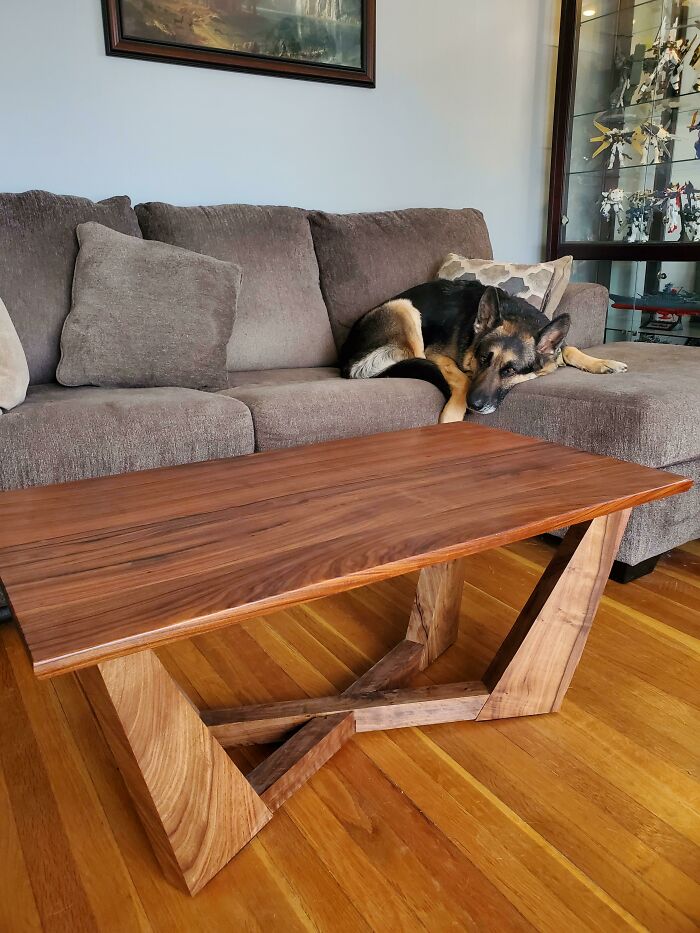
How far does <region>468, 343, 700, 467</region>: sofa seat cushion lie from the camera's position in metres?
1.77

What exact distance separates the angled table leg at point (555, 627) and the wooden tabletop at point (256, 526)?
0.10m

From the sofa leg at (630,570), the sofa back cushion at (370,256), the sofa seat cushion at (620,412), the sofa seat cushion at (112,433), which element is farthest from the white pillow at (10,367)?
the sofa leg at (630,570)

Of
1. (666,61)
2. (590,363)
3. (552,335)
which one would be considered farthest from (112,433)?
(666,61)

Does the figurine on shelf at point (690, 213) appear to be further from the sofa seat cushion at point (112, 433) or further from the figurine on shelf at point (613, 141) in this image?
the sofa seat cushion at point (112, 433)

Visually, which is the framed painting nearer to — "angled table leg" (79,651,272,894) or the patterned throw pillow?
the patterned throw pillow

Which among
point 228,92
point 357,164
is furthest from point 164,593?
point 357,164

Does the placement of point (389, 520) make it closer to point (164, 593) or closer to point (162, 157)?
point (164, 593)

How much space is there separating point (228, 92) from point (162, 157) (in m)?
0.37

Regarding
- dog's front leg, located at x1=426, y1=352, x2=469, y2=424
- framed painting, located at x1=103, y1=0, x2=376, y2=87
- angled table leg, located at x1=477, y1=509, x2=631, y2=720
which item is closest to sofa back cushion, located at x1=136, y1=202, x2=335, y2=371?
dog's front leg, located at x1=426, y1=352, x2=469, y2=424

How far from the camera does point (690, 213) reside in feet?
9.82

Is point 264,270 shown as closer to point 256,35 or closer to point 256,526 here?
point 256,35

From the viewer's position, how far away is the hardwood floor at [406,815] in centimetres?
92

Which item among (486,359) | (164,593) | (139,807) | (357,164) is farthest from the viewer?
(357,164)

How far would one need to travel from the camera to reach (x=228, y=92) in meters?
2.63
